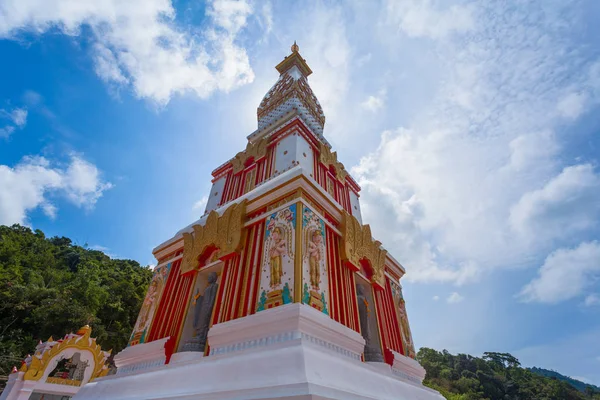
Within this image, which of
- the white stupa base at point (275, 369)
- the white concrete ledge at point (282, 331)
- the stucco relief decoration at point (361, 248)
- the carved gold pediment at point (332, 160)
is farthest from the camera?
the carved gold pediment at point (332, 160)

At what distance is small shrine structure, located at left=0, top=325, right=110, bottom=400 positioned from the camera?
9539 mm

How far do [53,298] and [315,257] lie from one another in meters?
28.8

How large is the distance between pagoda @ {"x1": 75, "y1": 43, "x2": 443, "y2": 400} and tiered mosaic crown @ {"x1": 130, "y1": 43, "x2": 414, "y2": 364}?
1.0 inches

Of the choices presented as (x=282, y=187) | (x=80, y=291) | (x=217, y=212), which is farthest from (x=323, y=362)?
(x=80, y=291)

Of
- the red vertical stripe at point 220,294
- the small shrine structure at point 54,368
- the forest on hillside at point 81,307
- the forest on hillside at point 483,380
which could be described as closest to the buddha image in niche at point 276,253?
the red vertical stripe at point 220,294

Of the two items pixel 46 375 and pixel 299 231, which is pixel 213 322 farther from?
pixel 46 375

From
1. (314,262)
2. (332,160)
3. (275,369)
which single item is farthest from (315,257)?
(332,160)

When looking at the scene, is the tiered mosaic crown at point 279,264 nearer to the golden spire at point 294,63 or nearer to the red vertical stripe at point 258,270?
Answer: the red vertical stripe at point 258,270

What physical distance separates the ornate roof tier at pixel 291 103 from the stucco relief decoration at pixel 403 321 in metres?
5.80

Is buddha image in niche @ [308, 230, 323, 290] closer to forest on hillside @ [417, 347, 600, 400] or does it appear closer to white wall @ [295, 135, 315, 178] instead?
white wall @ [295, 135, 315, 178]

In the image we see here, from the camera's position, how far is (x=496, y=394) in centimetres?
4753

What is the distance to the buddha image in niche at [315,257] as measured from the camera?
5270 millimetres

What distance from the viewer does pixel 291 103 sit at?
11328 millimetres

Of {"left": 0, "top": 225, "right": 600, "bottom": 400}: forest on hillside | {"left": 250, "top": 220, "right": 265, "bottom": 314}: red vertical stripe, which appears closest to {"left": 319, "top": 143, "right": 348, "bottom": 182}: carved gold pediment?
{"left": 250, "top": 220, "right": 265, "bottom": 314}: red vertical stripe
